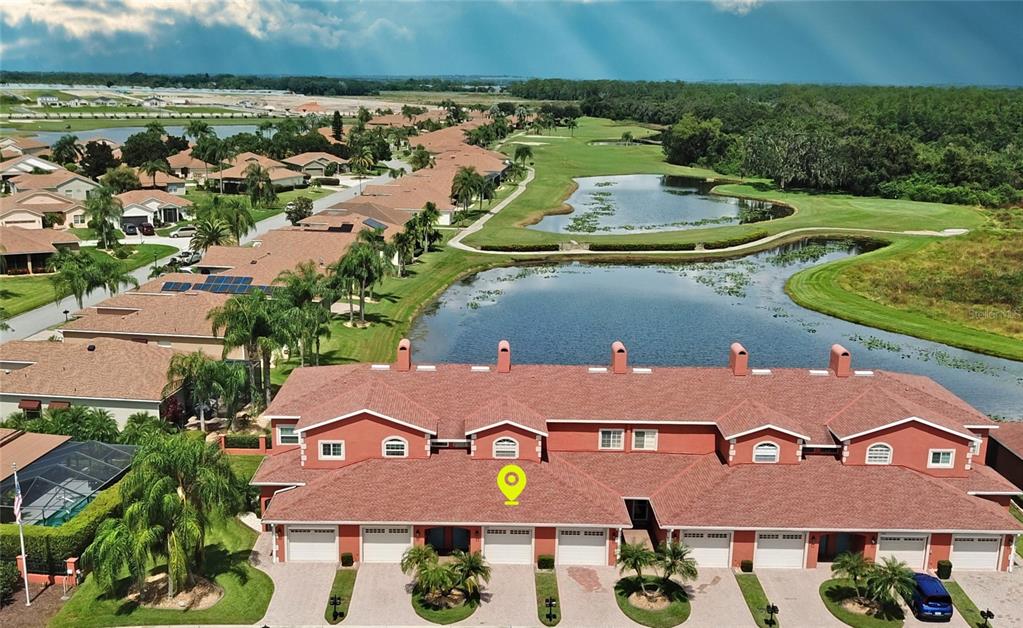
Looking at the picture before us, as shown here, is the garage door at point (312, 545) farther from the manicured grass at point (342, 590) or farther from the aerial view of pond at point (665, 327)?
the aerial view of pond at point (665, 327)

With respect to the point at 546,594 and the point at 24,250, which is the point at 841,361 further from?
the point at 24,250

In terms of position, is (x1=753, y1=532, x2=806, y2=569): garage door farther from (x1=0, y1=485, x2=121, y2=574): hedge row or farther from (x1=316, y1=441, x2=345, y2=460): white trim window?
(x1=0, y1=485, x2=121, y2=574): hedge row

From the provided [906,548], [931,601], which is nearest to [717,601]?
[931,601]

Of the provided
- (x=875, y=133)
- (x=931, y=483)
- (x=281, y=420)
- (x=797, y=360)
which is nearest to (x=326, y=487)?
(x=281, y=420)

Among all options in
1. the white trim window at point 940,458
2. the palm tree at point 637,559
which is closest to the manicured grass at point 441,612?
the palm tree at point 637,559

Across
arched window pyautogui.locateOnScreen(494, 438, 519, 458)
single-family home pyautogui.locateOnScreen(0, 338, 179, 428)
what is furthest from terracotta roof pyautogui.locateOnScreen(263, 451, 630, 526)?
single-family home pyautogui.locateOnScreen(0, 338, 179, 428)
